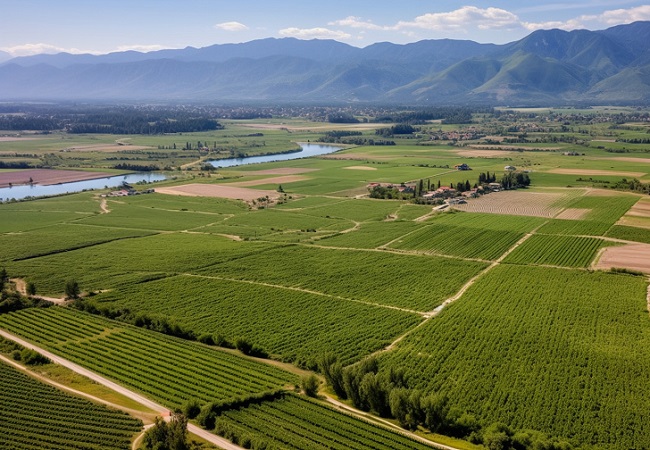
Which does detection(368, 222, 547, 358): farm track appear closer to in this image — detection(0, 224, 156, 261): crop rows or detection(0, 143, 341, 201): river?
detection(0, 224, 156, 261): crop rows

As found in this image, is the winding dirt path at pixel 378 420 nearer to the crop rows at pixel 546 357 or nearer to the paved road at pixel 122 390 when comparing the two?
the crop rows at pixel 546 357

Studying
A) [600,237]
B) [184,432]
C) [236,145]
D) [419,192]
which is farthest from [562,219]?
[236,145]

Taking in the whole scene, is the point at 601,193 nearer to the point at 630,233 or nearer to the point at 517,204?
the point at 517,204

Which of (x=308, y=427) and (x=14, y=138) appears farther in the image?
(x=14, y=138)

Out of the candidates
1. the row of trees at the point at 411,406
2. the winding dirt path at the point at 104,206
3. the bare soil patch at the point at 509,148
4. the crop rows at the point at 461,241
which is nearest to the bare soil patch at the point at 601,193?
the crop rows at the point at 461,241

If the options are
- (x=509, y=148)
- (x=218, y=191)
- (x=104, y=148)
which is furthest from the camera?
(x=104, y=148)

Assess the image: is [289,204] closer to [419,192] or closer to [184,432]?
[419,192]

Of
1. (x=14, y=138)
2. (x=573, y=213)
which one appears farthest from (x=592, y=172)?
(x=14, y=138)
